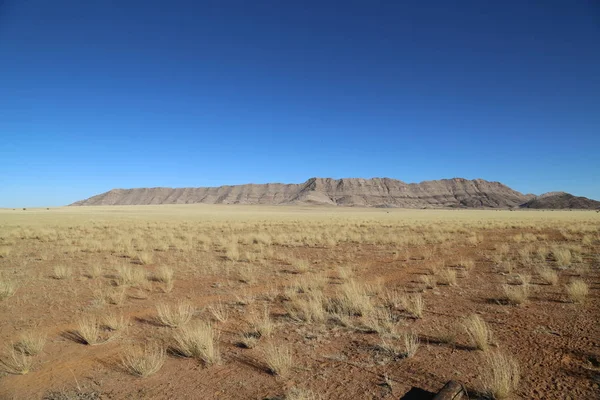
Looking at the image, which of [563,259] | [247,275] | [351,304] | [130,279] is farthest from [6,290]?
[563,259]

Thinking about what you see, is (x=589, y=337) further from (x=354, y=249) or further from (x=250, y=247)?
(x=250, y=247)

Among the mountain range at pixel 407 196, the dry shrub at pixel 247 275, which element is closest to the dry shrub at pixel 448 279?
the dry shrub at pixel 247 275

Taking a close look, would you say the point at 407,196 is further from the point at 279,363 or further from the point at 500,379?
the point at 279,363

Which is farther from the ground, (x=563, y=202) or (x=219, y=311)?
(x=563, y=202)

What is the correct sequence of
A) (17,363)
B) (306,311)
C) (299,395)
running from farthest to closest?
1. (306,311)
2. (17,363)
3. (299,395)

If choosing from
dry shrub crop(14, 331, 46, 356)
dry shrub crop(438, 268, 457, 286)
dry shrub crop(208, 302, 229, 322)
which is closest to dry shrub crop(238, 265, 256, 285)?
dry shrub crop(208, 302, 229, 322)

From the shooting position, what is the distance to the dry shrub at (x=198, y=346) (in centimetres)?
437

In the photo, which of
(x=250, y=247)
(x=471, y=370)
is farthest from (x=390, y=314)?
(x=250, y=247)

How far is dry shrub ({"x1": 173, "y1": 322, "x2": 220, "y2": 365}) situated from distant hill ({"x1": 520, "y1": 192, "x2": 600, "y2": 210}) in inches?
7013

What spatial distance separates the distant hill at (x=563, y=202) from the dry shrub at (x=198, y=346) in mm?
178131

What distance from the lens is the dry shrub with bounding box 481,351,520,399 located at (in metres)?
3.29

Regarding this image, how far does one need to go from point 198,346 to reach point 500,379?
371cm

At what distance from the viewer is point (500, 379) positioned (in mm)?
3410

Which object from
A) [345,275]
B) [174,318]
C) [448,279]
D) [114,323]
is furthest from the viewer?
[345,275]
